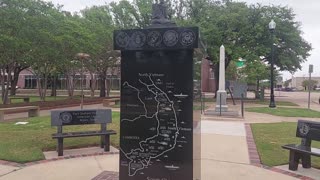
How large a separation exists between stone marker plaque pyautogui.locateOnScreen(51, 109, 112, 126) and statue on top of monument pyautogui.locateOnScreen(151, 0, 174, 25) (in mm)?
3657

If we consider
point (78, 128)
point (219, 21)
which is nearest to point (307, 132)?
point (78, 128)

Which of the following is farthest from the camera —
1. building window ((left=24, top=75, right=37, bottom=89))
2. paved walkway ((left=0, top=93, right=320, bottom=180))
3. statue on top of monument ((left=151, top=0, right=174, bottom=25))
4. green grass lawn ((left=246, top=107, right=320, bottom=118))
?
building window ((left=24, top=75, right=37, bottom=89))

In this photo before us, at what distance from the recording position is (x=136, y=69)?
5.15m

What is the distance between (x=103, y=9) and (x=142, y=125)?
34.6 meters

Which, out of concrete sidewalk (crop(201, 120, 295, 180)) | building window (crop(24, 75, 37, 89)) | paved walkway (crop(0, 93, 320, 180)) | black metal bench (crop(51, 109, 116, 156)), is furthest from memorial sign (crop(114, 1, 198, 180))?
building window (crop(24, 75, 37, 89))

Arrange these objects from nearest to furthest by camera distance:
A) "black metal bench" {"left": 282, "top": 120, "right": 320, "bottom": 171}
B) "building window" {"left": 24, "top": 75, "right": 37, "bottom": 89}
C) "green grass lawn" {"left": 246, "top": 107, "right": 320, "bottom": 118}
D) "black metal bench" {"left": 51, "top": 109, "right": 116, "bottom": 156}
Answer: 1. "black metal bench" {"left": 282, "top": 120, "right": 320, "bottom": 171}
2. "black metal bench" {"left": 51, "top": 109, "right": 116, "bottom": 156}
3. "green grass lawn" {"left": 246, "top": 107, "right": 320, "bottom": 118}
4. "building window" {"left": 24, "top": 75, "right": 37, "bottom": 89}

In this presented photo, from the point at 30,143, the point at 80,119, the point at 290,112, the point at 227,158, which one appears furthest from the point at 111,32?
the point at 227,158

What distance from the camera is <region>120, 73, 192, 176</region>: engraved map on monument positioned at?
4.97 meters

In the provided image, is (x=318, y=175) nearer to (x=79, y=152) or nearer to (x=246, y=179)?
(x=246, y=179)

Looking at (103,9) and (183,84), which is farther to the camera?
(103,9)

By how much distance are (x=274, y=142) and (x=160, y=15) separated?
6.19 metres

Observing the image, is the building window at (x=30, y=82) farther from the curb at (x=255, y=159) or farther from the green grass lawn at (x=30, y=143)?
the curb at (x=255, y=159)

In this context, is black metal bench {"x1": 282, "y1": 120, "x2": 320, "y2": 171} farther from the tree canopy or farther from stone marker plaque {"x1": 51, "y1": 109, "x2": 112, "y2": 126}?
the tree canopy

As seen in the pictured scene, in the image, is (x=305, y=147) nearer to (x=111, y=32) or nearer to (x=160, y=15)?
(x=160, y=15)
